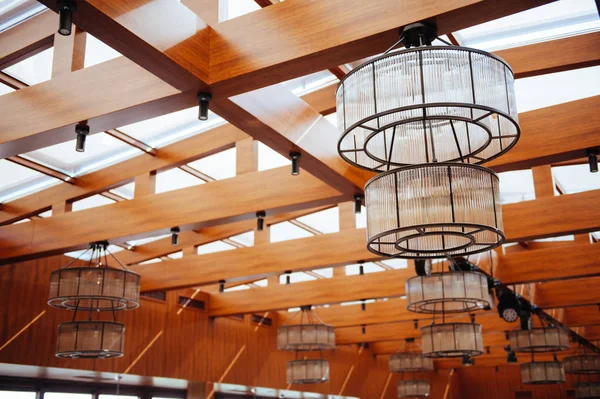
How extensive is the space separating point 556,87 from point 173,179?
14.6 feet

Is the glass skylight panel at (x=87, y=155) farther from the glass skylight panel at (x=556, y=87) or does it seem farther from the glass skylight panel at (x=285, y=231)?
the glass skylight panel at (x=556, y=87)

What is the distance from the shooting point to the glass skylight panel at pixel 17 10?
5191mm

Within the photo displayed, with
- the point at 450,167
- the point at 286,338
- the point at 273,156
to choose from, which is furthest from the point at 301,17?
the point at 286,338

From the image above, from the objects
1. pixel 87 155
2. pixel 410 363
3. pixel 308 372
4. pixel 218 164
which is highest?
pixel 218 164

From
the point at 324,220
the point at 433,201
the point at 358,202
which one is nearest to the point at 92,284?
the point at 358,202

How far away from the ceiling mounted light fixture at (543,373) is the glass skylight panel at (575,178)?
3607mm

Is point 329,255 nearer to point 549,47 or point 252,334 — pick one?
point 549,47

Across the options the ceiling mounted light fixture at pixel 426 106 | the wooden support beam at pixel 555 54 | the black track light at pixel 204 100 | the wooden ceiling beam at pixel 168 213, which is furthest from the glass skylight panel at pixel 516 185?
the ceiling mounted light fixture at pixel 426 106

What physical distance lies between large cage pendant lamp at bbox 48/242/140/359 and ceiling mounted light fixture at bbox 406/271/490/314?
2.70 m

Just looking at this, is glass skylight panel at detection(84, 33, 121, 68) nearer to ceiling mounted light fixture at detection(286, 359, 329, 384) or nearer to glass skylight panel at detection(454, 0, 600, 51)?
glass skylight panel at detection(454, 0, 600, 51)

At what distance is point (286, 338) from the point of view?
9273mm

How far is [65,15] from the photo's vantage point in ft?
10.6

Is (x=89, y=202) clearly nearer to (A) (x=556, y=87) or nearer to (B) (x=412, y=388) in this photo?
(A) (x=556, y=87)

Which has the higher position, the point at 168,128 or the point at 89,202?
the point at 168,128
